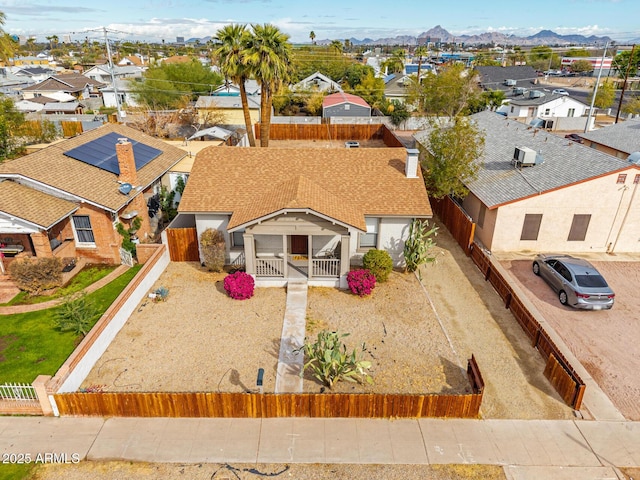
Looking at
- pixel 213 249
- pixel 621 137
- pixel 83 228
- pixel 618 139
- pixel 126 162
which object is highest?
pixel 126 162

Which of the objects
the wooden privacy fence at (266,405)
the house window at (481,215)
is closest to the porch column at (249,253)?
the wooden privacy fence at (266,405)

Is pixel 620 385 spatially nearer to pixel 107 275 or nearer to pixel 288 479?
pixel 288 479

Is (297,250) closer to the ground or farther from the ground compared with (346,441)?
farther from the ground

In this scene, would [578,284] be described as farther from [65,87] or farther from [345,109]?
[65,87]

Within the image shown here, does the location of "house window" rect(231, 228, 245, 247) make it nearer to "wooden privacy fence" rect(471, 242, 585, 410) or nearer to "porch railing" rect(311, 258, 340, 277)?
"porch railing" rect(311, 258, 340, 277)

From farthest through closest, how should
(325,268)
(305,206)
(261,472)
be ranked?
1. (325,268)
2. (305,206)
3. (261,472)

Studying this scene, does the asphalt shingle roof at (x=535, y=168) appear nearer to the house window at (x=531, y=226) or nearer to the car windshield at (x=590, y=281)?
the house window at (x=531, y=226)

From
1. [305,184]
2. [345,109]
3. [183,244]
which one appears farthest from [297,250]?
[345,109]

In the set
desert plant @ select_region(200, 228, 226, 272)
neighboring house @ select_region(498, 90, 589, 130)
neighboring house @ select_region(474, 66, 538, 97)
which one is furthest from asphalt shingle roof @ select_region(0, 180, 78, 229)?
neighboring house @ select_region(474, 66, 538, 97)
